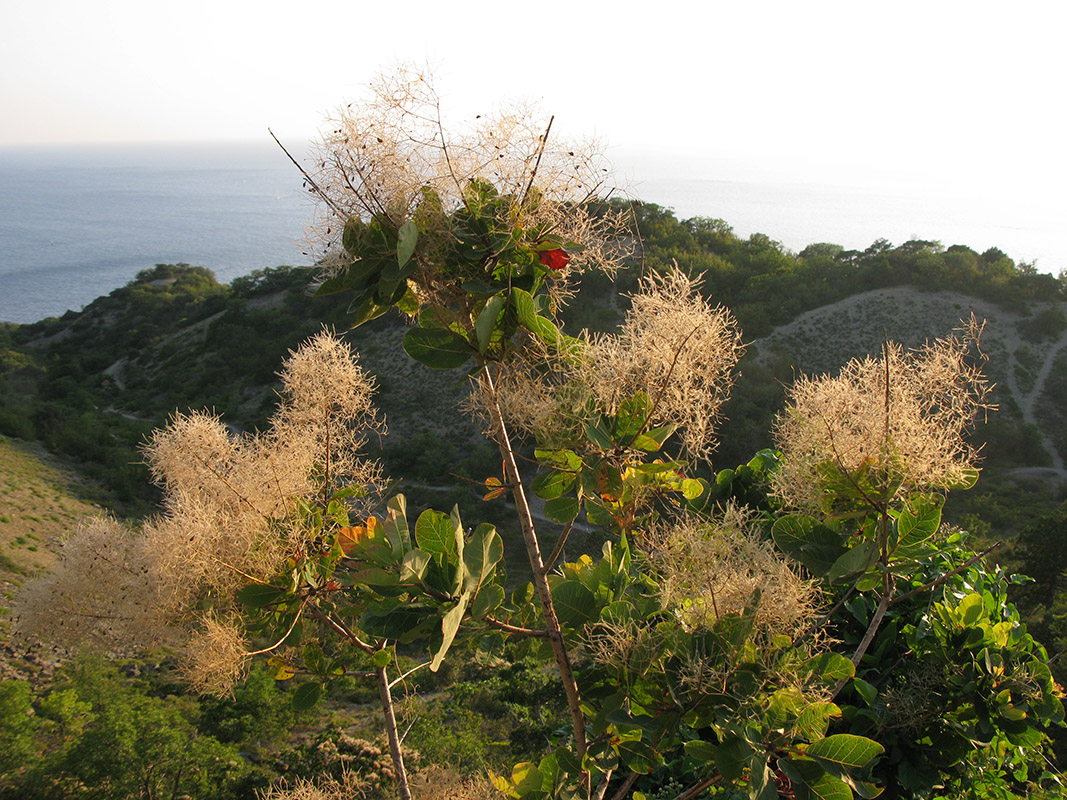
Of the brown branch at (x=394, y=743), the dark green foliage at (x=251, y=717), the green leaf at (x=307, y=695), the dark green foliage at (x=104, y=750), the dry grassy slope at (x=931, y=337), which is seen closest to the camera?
the brown branch at (x=394, y=743)

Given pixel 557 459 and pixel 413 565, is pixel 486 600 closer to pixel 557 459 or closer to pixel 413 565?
pixel 413 565

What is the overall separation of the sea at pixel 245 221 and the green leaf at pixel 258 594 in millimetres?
21572

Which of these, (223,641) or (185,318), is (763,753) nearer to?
(223,641)

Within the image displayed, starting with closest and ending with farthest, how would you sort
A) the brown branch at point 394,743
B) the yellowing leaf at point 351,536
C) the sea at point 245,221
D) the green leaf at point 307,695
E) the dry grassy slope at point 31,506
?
the yellowing leaf at point 351,536 < the brown branch at point 394,743 < the green leaf at point 307,695 < the dry grassy slope at point 31,506 < the sea at point 245,221

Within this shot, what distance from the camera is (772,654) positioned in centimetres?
135

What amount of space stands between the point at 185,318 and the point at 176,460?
40.5 meters

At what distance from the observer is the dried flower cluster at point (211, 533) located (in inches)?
73.1

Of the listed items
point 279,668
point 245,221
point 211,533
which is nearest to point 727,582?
point 211,533

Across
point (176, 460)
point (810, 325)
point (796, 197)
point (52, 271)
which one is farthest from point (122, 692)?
point (796, 197)

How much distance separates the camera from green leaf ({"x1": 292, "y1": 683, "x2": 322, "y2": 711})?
2197mm

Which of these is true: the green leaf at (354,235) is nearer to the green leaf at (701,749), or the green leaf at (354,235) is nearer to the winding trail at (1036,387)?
the green leaf at (701,749)

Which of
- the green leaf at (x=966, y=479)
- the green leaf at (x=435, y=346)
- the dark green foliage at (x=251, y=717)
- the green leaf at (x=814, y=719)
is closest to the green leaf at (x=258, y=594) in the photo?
the green leaf at (x=435, y=346)

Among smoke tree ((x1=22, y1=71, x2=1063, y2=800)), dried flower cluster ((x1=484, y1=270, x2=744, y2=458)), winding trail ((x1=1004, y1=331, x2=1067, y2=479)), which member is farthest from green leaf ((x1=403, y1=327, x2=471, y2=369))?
winding trail ((x1=1004, y1=331, x2=1067, y2=479))

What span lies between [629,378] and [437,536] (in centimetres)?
59
